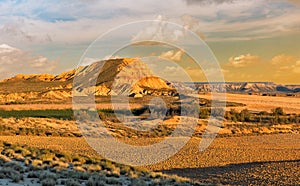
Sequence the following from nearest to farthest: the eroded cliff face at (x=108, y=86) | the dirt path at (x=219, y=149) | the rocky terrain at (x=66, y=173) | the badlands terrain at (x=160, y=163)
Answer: the rocky terrain at (x=66, y=173) < the badlands terrain at (x=160, y=163) < the dirt path at (x=219, y=149) < the eroded cliff face at (x=108, y=86)

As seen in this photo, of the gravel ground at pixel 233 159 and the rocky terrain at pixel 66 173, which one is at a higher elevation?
the rocky terrain at pixel 66 173

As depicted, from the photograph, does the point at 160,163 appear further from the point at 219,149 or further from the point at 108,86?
the point at 108,86

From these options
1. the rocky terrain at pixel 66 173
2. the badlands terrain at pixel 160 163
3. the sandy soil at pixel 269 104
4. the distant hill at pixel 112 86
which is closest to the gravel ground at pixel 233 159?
the badlands terrain at pixel 160 163

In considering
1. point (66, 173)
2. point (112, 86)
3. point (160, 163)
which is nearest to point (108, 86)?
point (112, 86)

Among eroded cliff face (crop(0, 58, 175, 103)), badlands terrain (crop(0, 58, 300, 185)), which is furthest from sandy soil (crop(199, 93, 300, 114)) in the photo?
eroded cliff face (crop(0, 58, 175, 103))

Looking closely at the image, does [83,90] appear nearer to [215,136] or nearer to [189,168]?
[215,136]

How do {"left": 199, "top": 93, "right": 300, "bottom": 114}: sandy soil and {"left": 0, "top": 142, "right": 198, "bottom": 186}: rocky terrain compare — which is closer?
{"left": 0, "top": 142, "right": 198, "bottom": 186}: rocky terrain

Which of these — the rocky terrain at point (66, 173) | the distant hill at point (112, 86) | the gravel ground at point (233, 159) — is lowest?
the gravel ground at point (233, 159)

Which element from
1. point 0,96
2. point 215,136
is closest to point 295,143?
point 215,136

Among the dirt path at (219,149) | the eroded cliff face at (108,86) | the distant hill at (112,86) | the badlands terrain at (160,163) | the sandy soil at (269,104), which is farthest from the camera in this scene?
the eroded cliff face at (108,86)

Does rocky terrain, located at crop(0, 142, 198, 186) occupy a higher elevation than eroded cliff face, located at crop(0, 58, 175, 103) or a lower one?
lower

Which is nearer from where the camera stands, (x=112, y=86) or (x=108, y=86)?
(x=112, y=86)

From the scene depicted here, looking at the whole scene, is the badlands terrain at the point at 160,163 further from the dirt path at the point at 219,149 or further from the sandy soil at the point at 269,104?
the sandy soil at the point at 269,104

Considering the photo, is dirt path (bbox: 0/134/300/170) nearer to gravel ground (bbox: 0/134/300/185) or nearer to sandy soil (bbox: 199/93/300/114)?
gravel ground (bbox: 0/134/300/185)
